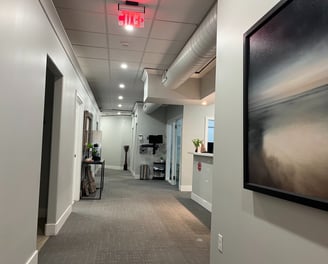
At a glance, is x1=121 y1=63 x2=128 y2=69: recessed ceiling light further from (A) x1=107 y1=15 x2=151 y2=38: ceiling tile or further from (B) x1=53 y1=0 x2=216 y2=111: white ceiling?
(A) x1=107 y1=15 x2=151 y2=38: ceiling tile

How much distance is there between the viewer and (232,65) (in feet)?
7.20

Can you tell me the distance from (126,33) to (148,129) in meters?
6.57

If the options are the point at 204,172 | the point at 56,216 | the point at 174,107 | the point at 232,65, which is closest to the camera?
the point at 232,65

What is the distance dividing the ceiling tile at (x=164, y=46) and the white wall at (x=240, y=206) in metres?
1.54

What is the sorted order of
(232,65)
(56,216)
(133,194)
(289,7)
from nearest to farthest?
(289,7), (232,65), (56,216), (133,194)

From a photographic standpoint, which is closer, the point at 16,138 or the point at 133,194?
the point at 16,138

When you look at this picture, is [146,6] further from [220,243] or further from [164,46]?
[220,243]

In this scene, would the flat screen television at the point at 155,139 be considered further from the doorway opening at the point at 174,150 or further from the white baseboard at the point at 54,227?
the white baseboard at the point at 54,227

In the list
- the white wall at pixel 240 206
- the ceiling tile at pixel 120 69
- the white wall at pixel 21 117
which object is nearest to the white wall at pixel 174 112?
the ceiling tile at pixel 120 69

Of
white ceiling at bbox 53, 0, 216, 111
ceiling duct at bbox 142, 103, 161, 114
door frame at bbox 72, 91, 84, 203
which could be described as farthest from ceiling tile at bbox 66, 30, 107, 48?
ceiling duct at bbox 142, 103, 161, 114

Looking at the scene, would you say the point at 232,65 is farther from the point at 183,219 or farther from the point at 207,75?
the point at 207,75

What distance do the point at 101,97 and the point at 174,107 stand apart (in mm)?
2581

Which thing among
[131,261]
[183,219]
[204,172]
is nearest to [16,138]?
[131,261]

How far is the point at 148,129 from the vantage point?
33.4 feet
